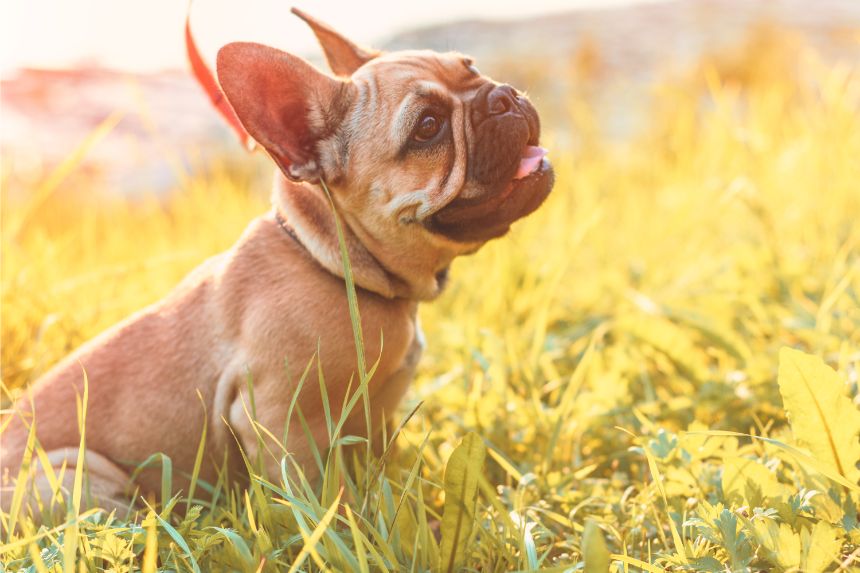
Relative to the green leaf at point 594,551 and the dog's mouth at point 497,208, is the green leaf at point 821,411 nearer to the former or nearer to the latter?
the green leaf at point 594,551

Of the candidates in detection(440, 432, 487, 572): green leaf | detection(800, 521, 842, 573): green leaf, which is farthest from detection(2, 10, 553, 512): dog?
detection(800, 521, 842, 573): green leaf

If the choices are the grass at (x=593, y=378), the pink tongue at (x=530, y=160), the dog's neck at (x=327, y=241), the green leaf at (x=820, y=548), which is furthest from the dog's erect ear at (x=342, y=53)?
the green leaf at (x=820, y=548)

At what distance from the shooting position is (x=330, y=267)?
266cm

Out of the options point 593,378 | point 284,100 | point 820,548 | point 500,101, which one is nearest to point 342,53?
point 284,100

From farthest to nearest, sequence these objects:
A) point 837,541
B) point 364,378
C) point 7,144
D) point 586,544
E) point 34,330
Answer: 1. point 7,144
2. point 34,330
3. point 364,378
4. point 837,541
5. point 586,544

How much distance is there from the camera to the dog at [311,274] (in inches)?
103

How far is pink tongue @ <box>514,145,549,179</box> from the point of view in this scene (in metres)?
2.71

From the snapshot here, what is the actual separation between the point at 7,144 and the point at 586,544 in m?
→ 6.29

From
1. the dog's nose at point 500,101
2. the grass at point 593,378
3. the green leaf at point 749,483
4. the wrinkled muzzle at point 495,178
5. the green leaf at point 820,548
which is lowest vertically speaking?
the grass at point 593,378

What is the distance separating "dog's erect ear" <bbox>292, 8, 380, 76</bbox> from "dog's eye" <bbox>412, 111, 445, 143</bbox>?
619 mm

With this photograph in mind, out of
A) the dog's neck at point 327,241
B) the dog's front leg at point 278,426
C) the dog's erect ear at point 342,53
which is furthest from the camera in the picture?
the dog's erect ear at point 342,53

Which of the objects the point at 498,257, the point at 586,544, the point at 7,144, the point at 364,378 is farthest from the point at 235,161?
the point at 586,544

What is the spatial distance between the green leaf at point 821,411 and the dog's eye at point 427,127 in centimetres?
126

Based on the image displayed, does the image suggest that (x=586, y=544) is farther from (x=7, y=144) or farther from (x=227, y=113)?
(x=7, y=144)
